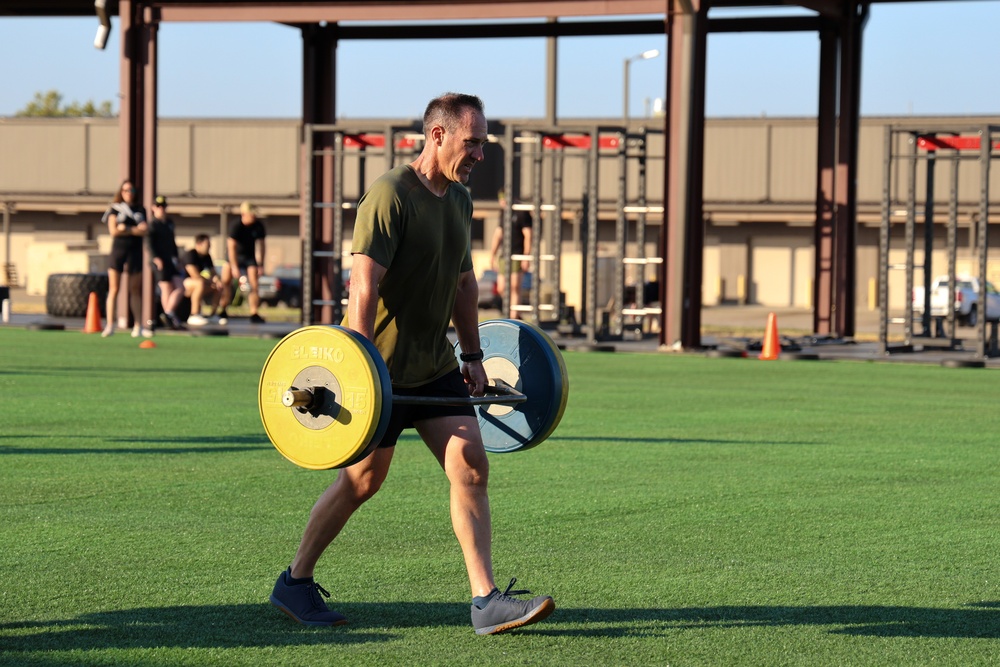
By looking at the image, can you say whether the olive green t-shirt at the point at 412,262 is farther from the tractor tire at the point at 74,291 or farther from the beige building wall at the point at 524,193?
the beige building wall at the point at 524,193

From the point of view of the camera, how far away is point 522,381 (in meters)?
5.89

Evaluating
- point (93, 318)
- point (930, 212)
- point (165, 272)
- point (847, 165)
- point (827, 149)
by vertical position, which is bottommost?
point (93, 318)

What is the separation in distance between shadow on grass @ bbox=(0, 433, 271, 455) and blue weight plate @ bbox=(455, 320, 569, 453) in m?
4.26

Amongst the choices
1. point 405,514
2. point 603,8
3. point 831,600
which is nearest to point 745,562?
point 831,600

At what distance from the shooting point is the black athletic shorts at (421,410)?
5.39 meters

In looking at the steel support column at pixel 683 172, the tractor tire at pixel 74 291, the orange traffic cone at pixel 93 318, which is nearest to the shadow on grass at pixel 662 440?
the steel support column at pixel 683 172

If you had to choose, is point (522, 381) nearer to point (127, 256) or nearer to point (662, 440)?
point (662, 440)

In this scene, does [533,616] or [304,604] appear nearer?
[533,616]

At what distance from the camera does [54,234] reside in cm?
5803

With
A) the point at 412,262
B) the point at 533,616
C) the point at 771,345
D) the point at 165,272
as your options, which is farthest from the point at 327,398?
the point at 165,272

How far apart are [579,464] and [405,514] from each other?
2109 millimetres

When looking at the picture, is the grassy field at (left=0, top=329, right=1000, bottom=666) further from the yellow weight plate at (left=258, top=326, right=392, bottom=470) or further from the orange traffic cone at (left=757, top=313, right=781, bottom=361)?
the orange traffic cone at (left=757, top=313, right=781, bottom=361)

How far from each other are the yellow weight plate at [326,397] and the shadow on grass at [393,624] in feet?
2.04

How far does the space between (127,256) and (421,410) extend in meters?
16.4
